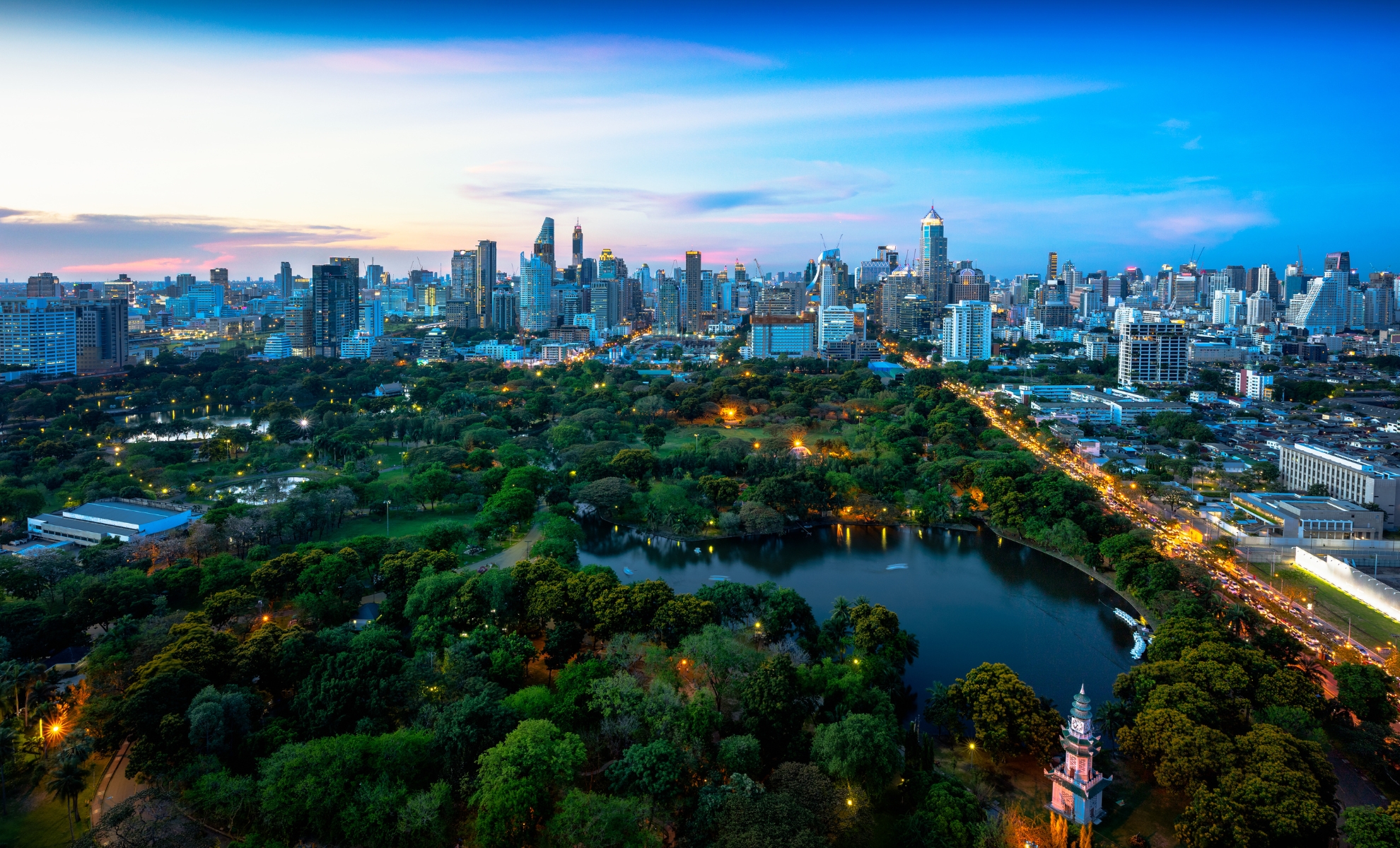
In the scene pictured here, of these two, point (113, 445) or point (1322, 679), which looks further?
point (113, 445)

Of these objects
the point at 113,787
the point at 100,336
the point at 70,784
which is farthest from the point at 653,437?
the point at 100,336

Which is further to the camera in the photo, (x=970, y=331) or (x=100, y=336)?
(x=970, y=331)

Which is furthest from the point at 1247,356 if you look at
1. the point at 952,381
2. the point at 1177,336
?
the point at 952,381

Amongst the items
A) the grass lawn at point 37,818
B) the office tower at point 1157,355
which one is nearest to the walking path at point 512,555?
the grass lawn at point 37,818

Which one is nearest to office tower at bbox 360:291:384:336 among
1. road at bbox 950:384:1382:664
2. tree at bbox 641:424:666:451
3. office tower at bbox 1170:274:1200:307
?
tree at bbox 641:424:666:451

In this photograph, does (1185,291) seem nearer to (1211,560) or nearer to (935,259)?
(935,259)

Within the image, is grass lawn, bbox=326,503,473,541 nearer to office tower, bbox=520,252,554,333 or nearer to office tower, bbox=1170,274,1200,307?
office tower, bbox=520,252,554,333

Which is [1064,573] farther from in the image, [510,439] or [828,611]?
[510,439]
